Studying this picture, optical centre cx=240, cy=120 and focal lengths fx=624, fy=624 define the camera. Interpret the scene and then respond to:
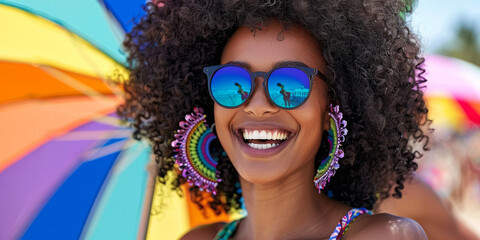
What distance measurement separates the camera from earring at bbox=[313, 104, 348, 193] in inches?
106

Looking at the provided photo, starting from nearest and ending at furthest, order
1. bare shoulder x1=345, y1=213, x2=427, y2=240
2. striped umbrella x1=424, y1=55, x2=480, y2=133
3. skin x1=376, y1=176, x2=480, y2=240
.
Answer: bare shoulder x1=345, y1=213, x2=427, y2=240 < skin x1=376, y1=176, x2=480, y2=240 < striped umbrella x1=424, y1=55, x2=480, y2=133

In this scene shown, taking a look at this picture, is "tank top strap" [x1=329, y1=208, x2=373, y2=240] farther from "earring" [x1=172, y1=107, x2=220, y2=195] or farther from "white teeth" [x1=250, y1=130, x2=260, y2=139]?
"earring" [x1=172, y1=107, x2=220, y2=195]

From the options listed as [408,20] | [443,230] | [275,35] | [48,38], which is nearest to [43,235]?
[48,38]

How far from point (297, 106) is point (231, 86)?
30 cm

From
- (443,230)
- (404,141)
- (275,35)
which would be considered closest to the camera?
(275,35)

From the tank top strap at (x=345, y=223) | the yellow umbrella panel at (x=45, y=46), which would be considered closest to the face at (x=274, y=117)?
the tank top strap at (x=345, y=223)

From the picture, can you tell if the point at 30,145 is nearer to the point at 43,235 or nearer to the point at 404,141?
the point at 43,235

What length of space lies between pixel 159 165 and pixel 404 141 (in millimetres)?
1279

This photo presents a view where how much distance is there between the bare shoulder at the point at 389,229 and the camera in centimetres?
238

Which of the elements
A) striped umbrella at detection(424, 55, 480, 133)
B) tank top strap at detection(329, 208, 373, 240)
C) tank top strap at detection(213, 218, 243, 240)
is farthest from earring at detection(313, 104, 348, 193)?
striped umbrella at detection(424, 55, 480, 133)

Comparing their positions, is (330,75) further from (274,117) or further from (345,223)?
(345,223)

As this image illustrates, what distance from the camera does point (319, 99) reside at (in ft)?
8.82

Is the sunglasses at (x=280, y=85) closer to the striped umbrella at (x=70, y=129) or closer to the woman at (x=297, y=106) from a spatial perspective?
the woman at (x=297, y=106)

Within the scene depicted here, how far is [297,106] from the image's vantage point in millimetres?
2561
